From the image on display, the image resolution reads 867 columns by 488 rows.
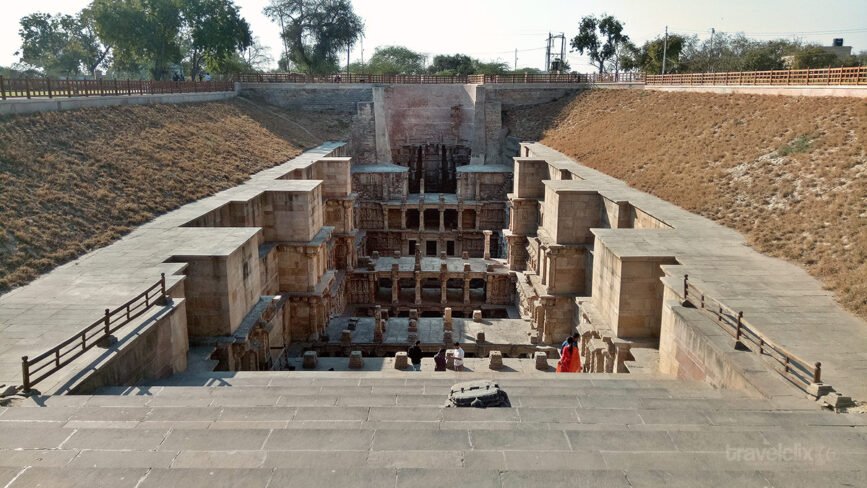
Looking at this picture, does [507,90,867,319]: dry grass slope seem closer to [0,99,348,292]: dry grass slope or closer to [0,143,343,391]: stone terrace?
[0,143,343,391]: stone terrace

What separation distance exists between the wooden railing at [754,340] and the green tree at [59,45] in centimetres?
6611

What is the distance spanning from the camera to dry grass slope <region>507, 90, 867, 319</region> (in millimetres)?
15352

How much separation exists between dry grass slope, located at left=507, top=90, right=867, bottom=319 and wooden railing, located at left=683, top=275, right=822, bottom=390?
9.17 ft

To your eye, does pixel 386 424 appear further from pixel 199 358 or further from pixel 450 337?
pixel 450 337

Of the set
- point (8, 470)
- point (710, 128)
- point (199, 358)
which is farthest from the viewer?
point (710, 128)

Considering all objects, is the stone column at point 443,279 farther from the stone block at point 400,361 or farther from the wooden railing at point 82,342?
the wooden railing at point 82,342

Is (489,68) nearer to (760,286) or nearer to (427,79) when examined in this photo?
(427,79)

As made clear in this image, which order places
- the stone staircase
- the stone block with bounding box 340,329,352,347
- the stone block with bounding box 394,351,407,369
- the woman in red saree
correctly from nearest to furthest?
1. the stone staircase
2. the woman in red saree
3. the stone block with bounding box 394,351,407,369
4. the stone block with bounding box 340,329,352,347

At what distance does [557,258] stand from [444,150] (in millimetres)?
26452

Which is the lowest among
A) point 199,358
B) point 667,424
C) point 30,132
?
point 199,358

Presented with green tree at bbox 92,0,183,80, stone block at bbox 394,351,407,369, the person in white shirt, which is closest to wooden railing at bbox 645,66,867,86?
the person in white shirt

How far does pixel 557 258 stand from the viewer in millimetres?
22516

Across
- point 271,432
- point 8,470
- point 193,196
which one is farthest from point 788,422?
point 193,196

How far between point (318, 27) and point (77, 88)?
129 feet
